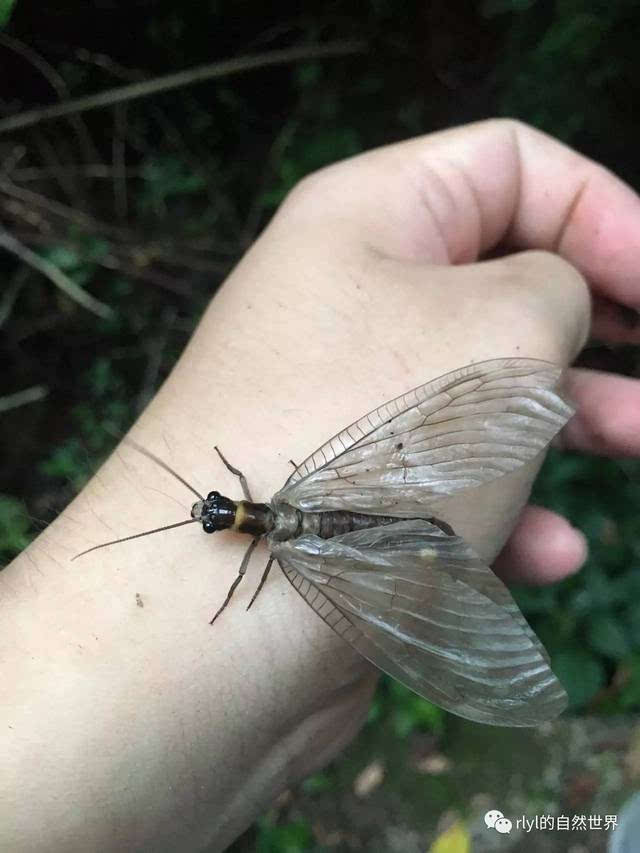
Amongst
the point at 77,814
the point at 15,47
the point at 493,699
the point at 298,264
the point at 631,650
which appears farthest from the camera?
the point at 15,47

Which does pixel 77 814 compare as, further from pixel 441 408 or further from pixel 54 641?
pixel 441 408

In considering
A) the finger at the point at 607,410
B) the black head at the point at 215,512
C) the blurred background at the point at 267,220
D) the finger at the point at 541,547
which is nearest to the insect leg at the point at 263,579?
the black head at the point at 215,512

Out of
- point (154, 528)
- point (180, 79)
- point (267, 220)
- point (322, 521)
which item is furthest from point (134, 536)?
point (180, 79)

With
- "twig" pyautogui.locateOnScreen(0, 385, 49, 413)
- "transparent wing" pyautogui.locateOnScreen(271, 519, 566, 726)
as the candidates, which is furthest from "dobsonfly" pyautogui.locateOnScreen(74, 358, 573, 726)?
"twig" pyautogui.locateOnScreen(0, 385, 49, 413)

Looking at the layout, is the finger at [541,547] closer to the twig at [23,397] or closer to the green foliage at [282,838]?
the green foliage at [282,838]

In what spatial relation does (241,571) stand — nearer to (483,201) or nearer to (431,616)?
(431,616)

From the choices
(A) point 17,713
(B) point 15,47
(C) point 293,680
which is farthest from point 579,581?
(B) point 15,47

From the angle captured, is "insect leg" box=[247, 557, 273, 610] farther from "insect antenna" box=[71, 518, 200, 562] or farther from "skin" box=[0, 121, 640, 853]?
"insect antenna" box=[71, 518, 200, 562]
